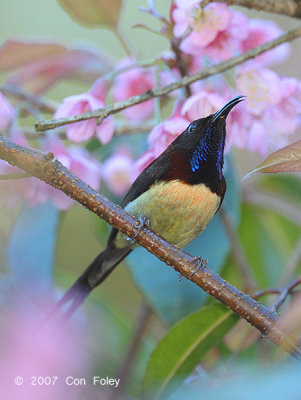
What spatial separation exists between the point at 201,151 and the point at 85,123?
0.35m

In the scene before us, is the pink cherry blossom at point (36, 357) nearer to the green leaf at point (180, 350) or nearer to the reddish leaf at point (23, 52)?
the green leaf at point (180, 350)

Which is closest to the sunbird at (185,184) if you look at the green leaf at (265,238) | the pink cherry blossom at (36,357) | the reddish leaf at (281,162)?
the pink cherry blossom at (36,357)

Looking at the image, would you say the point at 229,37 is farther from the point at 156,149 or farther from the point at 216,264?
the point at 216,264

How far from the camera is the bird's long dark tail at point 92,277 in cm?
161

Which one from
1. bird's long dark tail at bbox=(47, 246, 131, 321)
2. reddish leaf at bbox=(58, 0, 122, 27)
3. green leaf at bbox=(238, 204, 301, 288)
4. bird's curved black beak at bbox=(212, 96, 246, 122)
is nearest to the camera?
bird's curved black beak at bbox=(212, 96, 246, 122)

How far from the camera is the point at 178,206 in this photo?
1609 mm

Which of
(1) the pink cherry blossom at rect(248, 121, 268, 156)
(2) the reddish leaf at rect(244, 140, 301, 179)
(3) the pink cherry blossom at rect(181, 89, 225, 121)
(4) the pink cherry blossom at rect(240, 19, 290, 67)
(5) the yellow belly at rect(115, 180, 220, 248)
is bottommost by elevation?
(5) the yellow belly at rect(115, 180, 220, 248)

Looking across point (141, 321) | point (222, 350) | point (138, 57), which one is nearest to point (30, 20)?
point (138, 57)

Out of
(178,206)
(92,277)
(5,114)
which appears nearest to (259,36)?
(178,206)

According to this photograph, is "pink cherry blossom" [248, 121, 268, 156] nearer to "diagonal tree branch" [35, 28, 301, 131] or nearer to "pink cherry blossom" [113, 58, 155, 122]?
"diagonal tree branch" [35, 28, 301, 131]

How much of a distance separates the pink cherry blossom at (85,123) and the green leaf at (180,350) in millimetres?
502

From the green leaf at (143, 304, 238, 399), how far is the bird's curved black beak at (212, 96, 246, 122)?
18.6 inches

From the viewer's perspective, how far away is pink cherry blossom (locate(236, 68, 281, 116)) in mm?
1471

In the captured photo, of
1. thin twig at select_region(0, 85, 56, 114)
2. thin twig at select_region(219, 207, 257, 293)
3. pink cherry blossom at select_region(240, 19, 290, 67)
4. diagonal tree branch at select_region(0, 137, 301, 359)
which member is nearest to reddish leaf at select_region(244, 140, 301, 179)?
diagonal tree branch at select_region(0, 137, 301, 359)
